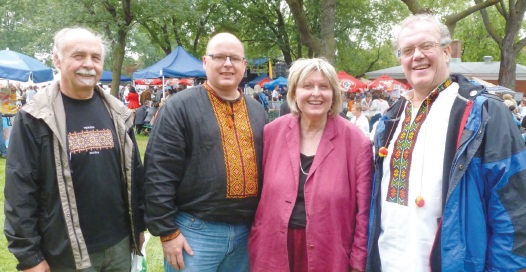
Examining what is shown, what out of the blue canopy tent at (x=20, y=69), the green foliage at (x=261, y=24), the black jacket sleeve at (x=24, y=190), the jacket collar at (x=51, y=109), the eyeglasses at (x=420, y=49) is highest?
the green foliage at (x=261, y=24)

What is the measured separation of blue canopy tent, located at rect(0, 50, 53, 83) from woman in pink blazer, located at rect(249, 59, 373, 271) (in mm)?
10926

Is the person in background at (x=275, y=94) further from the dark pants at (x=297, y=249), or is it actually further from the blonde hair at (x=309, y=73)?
the dark pants at (x=297, y=249)

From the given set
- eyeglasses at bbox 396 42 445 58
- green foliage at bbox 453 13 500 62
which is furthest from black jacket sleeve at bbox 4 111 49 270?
green foliage at bbox 453 13 500 62

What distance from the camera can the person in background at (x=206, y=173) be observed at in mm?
2477

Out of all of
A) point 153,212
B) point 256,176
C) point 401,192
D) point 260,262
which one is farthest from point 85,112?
point 401,192

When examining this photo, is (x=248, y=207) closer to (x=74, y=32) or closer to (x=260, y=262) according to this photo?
(x=260, y=262)

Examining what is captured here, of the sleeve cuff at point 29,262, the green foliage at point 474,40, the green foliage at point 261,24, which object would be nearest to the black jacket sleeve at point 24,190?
the sleeve cuff at point 29,262

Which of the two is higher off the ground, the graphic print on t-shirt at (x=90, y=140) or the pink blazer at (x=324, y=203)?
the graphic print on t-shirt at (x=90, y=140)

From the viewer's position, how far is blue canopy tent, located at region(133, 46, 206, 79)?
14406 millimetres

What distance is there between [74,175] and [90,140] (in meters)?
0.21

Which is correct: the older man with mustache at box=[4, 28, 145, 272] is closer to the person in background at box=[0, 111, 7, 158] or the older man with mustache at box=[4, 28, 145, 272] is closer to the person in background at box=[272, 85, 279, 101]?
the person in background at box=[0, 111, 7, 158]

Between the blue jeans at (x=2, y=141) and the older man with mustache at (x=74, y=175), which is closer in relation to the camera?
the older man with mustache at (x=74, y=175)

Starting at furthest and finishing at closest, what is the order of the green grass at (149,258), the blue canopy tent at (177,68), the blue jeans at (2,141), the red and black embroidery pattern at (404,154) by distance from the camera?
the blue canopy tent at (177,68) < the blue jeans at (2,141) < the green grass at (149,258) < the red and black embroidery pattern at (404,154)

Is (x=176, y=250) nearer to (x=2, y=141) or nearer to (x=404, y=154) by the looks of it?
(x=404, y=154)
